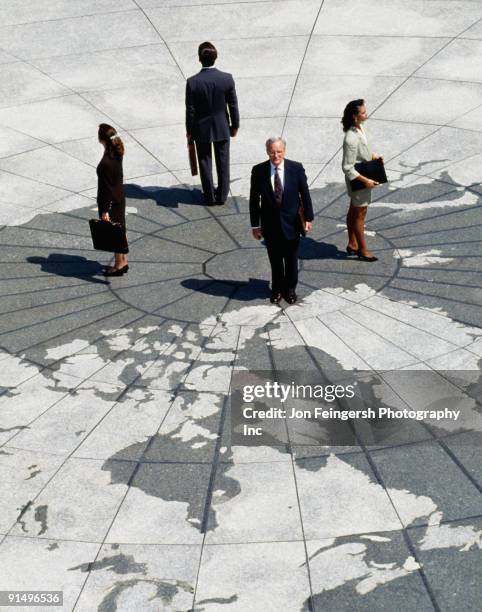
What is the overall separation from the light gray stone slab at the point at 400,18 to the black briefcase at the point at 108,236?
8.30 m

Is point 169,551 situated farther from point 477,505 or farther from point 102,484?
point 477,505

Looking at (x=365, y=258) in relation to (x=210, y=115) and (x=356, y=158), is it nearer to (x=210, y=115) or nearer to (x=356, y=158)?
(x=356, y=158)

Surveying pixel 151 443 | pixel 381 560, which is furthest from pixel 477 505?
pixel 151 443

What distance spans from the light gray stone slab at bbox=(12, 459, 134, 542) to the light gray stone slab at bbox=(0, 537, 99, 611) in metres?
0.10

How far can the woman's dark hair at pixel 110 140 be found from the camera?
11695mm

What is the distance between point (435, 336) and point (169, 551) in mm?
3818

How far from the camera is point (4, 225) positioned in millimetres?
13547

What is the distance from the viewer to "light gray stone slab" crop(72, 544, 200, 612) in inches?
314

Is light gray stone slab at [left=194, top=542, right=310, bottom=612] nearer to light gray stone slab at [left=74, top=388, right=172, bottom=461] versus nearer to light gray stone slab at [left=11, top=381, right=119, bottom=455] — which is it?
light gray stone slab at [left=74, top=388, right=172, bottom=461]

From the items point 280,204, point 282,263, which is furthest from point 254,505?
point 280,204

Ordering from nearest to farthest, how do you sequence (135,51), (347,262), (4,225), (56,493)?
(56,493) < (347,262) < (4,225) < (135,51)

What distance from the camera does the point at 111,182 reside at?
39.2 feet

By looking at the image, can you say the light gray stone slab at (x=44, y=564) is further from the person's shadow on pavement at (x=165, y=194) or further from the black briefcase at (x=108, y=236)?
the person's shadow on pavement at (x=165, y=194)

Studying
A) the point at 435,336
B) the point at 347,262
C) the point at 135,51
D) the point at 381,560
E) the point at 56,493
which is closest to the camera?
the point at 381,560
